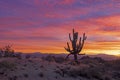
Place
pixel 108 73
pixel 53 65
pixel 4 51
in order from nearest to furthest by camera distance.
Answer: pixel 53 65 < pixel 108 73 < pixel 4 51

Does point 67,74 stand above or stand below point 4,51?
below

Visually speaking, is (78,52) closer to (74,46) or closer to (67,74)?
(74,46)

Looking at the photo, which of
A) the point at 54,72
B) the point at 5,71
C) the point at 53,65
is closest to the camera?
the point at 5,71

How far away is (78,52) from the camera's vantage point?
42.2 m

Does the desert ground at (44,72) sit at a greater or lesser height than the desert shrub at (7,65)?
lesser

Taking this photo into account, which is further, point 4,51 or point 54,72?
point 4,51

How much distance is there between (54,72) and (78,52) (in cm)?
1134

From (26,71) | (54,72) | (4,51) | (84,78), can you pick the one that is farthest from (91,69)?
(4,51)

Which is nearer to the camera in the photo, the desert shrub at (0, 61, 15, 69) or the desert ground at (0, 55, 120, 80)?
the desert ground at (0, 55, 120, 80)

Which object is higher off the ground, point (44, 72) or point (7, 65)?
point (7, 65)

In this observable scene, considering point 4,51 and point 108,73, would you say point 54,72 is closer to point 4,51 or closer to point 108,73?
point 108,73

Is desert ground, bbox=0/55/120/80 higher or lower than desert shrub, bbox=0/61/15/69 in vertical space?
lower

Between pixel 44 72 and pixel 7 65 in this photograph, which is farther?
pixel 44 72

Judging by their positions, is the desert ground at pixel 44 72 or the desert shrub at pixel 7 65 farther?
the desert shrub at pixel 7 65
